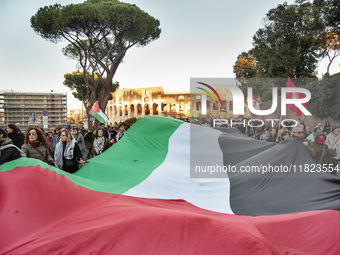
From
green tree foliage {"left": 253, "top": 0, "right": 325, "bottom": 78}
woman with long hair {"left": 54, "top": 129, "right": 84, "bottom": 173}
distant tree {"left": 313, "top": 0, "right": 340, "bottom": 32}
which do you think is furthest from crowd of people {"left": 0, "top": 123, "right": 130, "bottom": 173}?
green tree foliage {"left": 253, "top": 0, "right": 325, "bottom": 78}

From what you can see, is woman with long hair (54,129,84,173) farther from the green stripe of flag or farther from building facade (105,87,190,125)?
building facade (105,87,190,125)

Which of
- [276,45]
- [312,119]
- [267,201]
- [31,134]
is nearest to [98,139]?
[31,134]

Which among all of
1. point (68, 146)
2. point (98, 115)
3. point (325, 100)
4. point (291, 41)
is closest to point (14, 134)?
point (68, 146)

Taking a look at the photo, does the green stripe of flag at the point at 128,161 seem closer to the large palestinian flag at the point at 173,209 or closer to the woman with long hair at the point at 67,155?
the large palestinian flag at the point at 173,209

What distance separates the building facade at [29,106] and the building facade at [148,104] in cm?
1826

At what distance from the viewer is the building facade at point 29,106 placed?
239 feet

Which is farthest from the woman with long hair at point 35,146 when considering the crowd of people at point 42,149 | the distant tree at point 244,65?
the distant tree at point 244,65

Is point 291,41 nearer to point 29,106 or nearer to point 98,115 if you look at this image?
point 98,115

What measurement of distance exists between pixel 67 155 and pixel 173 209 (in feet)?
9.32

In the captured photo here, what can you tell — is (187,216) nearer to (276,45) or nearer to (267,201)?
(267,201)

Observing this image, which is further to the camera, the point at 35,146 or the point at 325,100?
the point at 325,100

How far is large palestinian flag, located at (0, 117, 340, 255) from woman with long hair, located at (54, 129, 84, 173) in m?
0.45

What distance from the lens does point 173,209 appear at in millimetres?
2910

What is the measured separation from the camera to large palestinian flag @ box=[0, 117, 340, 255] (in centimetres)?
210
